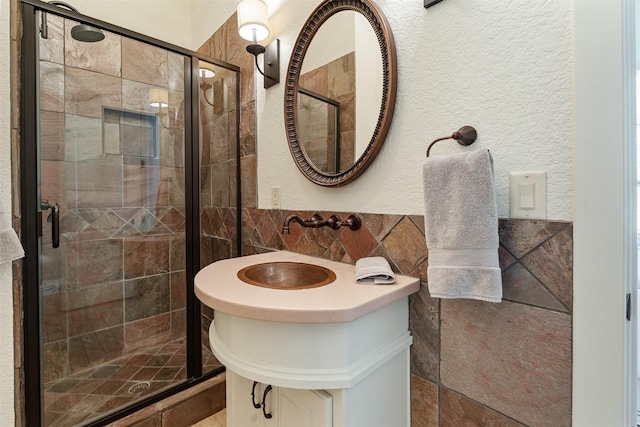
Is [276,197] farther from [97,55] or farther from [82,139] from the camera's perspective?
[97,55]

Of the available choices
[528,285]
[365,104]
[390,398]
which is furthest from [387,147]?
[390,398]

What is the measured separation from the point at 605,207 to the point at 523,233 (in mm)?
166

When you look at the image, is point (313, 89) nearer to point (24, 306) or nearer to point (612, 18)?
point (612, 18)

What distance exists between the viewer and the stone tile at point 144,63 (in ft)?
5.19

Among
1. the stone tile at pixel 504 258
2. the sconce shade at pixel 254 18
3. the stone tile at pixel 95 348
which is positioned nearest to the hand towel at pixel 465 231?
the stone tile at pixel 504 258

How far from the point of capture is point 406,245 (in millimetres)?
993

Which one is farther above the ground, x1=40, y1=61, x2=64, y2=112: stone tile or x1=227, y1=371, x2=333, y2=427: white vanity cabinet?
x1=40, y1=61, x2=64, y2=112: stone tile

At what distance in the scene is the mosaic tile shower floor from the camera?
1.36 m

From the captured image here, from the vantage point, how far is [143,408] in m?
1.41

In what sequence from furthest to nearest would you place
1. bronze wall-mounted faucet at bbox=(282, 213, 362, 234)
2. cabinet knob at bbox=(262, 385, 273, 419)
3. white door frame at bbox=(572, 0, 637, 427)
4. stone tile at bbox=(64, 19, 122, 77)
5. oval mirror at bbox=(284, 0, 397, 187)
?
stone tile at bbox=(64, 19, 122, 77)
bronze wall-mounted faucet at bbox=(282, 213, 362, 234)
oval mirror at bbox=(284, 0, 397, 187)
cabinet knob at bbox=(262, 385, 273, 419)
white door frame at bbox=(572, 0, 637, 427)

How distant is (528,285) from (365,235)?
1.73 ft

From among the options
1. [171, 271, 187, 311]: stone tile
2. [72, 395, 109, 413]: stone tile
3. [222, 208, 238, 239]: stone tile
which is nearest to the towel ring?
[222, 208, 238, 239]: stone tile

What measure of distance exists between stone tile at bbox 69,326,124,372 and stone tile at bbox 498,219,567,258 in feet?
6.94

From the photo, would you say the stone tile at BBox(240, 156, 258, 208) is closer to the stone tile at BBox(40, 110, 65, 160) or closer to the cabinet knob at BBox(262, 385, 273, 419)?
the stone tile at BBox(40, 110, 65, 160)
